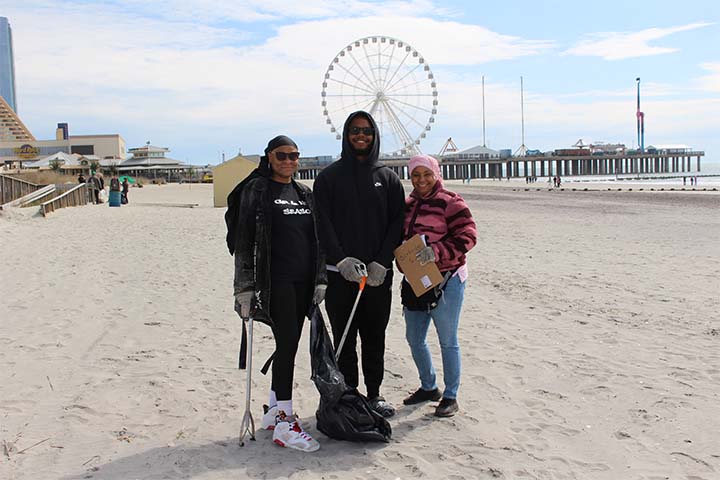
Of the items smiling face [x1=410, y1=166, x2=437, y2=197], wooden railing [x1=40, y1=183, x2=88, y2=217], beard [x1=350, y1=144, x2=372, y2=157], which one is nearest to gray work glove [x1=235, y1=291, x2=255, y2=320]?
beard [x1=350, y1=144, x2=372, y2=157]

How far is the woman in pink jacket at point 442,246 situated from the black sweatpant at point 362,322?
0.25 metres

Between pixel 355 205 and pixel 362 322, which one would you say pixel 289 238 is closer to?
pixel 355 205

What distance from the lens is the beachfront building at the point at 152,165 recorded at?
6953 cm

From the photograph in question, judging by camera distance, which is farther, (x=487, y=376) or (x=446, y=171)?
(x=446, y=171)

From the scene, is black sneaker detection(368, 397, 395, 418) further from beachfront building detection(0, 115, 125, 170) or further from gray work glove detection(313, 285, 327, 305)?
beachfront building detection(0, 115, 125, 170)

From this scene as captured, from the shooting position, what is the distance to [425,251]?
Answer: 3982mm

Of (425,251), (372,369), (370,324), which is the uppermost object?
(425,251)

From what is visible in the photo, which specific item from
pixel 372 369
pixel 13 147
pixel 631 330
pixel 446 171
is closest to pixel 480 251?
pixel 631 330

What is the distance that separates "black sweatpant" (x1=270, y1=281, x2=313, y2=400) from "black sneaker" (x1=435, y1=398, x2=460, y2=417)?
0.95m

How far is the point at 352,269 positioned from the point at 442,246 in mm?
602

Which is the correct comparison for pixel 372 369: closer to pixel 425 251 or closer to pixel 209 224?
pixel 425 251

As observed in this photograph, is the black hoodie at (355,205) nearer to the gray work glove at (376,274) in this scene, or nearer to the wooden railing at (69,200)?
the gray work glove at (376,274)

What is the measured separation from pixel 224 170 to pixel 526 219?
426 inches

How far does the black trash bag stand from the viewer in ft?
12.3
